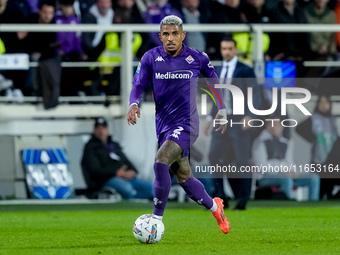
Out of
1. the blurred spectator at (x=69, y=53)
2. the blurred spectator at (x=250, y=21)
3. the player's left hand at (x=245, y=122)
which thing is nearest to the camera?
the player's left hand at (x=245, y=122)

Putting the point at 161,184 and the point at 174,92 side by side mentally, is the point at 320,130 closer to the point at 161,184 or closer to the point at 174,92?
the point at 174,92

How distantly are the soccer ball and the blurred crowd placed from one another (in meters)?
6.01

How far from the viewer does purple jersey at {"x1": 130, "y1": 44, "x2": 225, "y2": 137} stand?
7906mm

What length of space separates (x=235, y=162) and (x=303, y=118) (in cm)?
187

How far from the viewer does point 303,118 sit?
13.5m

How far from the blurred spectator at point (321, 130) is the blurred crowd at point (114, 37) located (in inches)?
27.2

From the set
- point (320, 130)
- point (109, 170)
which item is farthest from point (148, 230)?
point (320, 130)

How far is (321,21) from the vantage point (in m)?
15.0

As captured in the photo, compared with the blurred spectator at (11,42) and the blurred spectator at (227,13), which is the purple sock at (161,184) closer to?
the blurred spectator at (11,42)

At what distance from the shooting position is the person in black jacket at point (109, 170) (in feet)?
42.2

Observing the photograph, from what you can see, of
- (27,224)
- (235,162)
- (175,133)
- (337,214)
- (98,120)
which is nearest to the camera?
(175,133)

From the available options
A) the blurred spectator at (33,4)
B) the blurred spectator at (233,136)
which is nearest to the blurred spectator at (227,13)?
the blurred spectator at (233,136)

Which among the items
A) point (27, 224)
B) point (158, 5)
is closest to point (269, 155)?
point (158, 5)

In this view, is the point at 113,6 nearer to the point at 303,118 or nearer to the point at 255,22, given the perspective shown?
the point at 255,22
